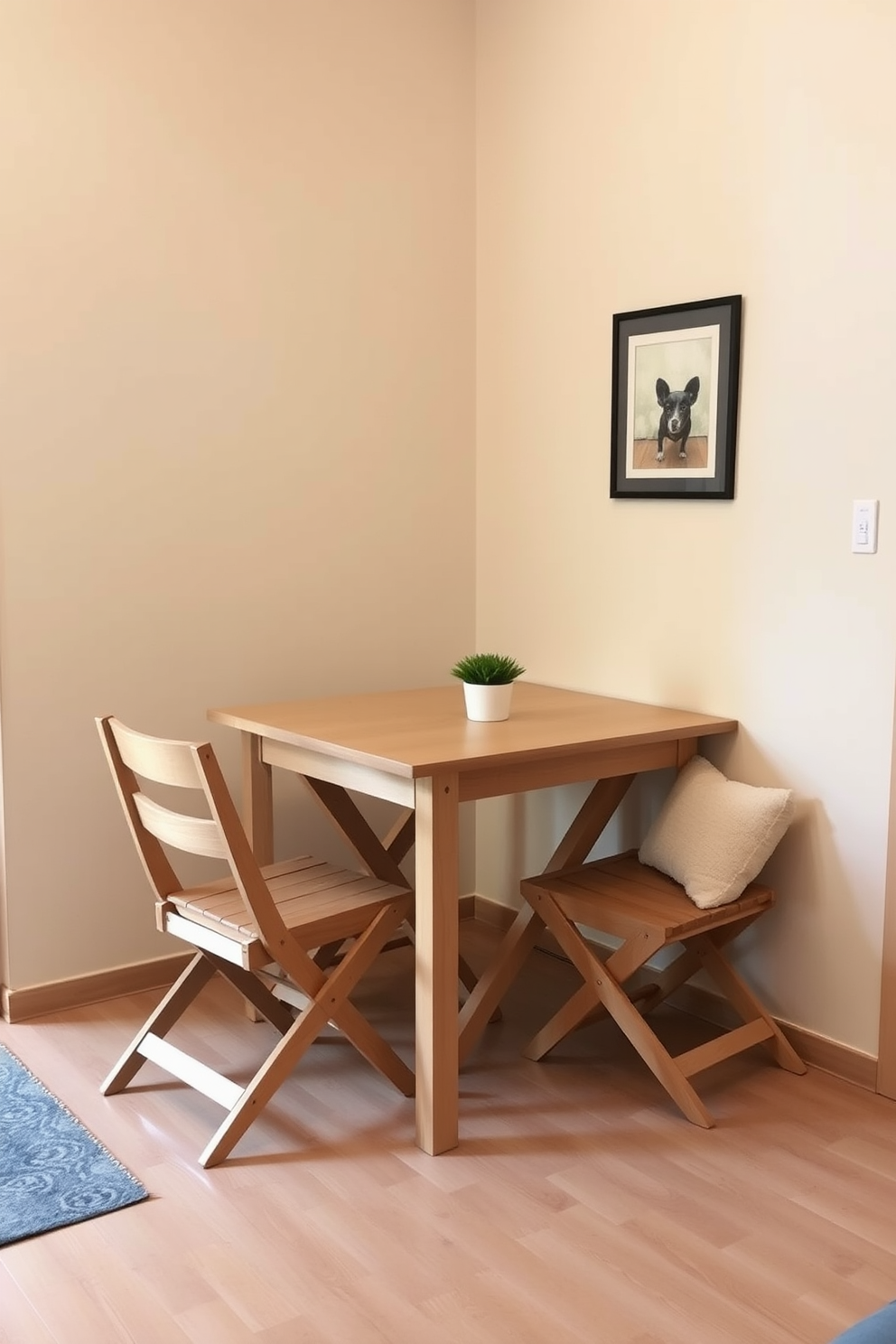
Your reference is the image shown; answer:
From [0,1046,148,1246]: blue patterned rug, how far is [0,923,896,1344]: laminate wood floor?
38 mm

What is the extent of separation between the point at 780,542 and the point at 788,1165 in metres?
1.29

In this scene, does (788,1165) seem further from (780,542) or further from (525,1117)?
(780,542)

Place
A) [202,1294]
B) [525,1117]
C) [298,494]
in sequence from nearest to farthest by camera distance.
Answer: [202,1294] → [525,1117] → [298,494]

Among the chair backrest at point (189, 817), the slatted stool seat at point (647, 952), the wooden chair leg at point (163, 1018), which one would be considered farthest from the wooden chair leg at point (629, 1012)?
the wooden chair leg at point (163, 1018)

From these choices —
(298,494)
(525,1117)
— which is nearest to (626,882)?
(525,1117)

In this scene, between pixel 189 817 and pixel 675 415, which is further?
pixel 675 415

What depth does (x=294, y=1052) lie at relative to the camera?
7.98 feet

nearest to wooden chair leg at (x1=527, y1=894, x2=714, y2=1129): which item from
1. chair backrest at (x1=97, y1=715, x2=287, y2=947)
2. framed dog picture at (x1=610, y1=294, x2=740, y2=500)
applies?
chair backrest at (x1=97, y1=715, x2=287, y2=947)

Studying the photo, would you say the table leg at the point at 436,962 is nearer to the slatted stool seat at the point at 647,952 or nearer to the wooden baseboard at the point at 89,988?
the slatted stool seat at the point at 647,952

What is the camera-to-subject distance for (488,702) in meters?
2.83

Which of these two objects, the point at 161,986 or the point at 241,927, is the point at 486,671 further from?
the point at 161,986

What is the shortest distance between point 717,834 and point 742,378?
102cm

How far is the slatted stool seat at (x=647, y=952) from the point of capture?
2.54m

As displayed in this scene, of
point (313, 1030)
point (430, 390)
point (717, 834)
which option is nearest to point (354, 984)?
point (313, 1030)
